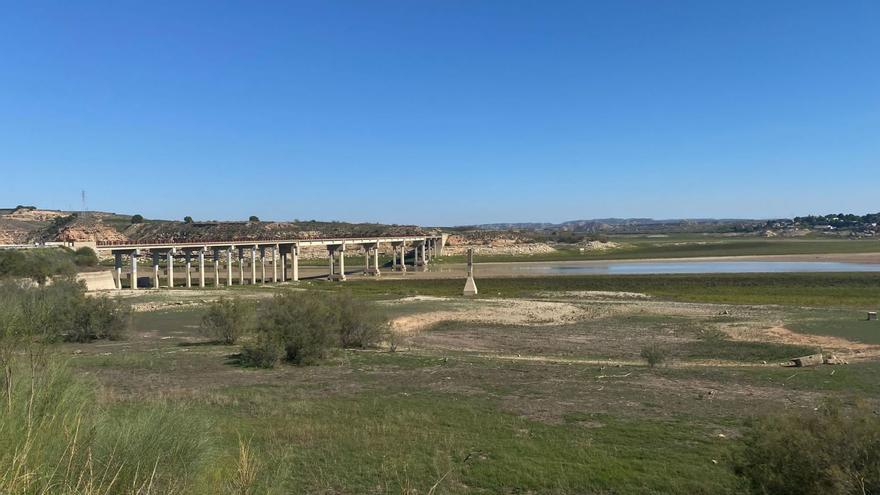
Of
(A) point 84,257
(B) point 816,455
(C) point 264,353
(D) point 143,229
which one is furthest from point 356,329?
(D) point 143,229

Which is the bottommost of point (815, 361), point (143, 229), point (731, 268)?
point (731, 268)

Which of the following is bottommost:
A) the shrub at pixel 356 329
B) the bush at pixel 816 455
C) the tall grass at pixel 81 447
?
the shrub at pixel 356 329

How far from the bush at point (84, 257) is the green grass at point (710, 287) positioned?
32857 mm

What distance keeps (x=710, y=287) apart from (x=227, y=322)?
2150 inches

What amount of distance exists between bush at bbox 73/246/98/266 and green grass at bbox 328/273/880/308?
32.9 metres

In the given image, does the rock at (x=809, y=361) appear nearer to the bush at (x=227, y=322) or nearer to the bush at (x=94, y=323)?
the bush at (x=227, y=322)

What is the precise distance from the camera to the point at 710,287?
213 feet

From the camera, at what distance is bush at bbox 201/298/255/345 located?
26.9 meters

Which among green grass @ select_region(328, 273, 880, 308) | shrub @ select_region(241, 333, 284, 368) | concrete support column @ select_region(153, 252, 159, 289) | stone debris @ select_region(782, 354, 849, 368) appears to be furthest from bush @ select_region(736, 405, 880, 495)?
concrete support column @ select_region(153, 252, 159, 289)

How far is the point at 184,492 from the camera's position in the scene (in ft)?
16.1

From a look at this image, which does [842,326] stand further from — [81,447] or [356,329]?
[81,447]

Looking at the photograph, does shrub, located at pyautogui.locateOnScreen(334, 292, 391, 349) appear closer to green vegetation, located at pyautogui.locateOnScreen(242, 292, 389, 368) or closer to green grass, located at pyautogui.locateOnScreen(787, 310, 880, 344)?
green vegetation, located at pyautogui.locateOnScreen(242, 292, 389, 368)

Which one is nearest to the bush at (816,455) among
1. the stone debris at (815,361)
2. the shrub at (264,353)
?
the shrub at (264,353)

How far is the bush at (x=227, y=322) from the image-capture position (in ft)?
88.3
